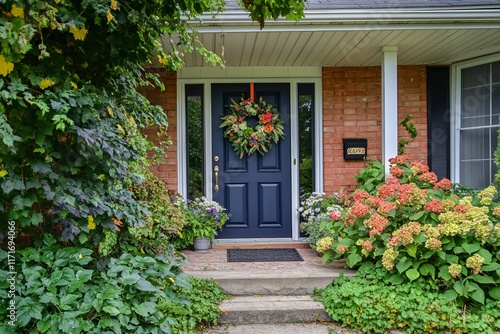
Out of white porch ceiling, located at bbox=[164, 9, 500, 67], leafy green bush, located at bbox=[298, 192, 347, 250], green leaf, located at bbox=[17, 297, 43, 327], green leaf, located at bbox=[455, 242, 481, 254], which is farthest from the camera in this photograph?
leafy green bush, located at bbox=[298, 192, 347, 250]

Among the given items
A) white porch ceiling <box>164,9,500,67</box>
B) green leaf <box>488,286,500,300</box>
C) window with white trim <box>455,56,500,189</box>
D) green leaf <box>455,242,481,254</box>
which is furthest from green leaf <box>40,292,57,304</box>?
window with white trim <box>455,56,500,189</box>

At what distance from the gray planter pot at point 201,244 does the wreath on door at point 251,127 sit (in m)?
1.13

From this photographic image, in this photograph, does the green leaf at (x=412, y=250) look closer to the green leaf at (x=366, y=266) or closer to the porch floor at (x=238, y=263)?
the green leaf at (x=366, y=266)

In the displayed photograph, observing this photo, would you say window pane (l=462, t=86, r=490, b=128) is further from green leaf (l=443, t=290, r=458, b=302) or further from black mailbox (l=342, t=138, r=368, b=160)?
green leaf (l=443, t=290, r=458, b=302)

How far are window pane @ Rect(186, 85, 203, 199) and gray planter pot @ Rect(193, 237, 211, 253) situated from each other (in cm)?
63

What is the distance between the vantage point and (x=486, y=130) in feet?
15.5

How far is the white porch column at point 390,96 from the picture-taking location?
14.0ft

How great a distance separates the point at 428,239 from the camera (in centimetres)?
317

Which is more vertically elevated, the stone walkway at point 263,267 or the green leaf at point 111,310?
the green leaf at point 111,310

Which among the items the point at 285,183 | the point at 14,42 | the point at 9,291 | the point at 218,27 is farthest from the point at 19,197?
the point at 285,183

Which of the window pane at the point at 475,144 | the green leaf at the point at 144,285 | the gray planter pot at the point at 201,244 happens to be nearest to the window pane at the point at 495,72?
the window pane at the point at 475,144

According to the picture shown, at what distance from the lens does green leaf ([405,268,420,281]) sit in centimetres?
315

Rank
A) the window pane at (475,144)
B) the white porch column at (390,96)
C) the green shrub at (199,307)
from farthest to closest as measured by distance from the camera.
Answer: the window pane at (475,144) → the white porch column at (390,96) → the green shrub at (199,307)

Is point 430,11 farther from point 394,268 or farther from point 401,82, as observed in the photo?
point 394,268
